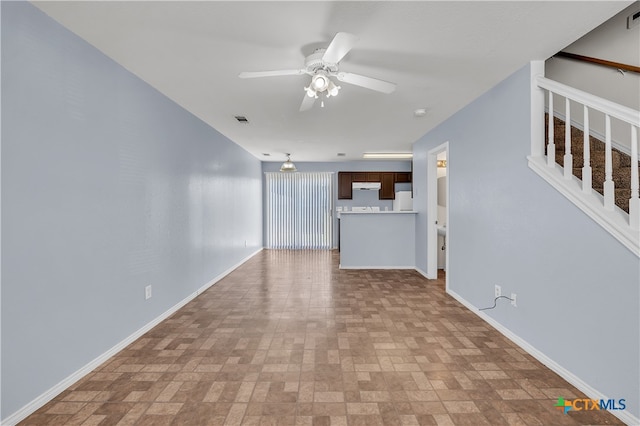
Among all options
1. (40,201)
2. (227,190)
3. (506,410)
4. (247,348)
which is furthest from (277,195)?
(506,410)

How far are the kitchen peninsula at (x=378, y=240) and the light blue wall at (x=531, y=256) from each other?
5.48 ft

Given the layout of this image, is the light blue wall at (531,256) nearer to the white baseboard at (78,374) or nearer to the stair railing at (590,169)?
the stair railing at (590,169)

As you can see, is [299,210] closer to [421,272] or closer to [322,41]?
[421,272]

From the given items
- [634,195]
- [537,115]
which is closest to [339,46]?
[537,115]

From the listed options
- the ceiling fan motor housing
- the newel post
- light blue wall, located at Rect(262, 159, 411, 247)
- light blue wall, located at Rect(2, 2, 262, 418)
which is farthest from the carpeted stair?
light blue wall, located at Rect(262, 159, 411, 247)

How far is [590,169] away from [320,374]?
7.71 feet

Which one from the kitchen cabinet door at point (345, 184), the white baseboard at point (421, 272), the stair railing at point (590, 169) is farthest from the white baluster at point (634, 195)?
the kitchen cabinet door at point (345, 184)

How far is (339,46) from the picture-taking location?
6.25 feet

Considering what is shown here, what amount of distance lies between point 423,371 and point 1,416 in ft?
8.38

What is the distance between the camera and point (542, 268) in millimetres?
2398

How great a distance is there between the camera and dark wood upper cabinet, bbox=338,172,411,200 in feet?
27.3

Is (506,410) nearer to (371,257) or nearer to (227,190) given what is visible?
(371,257)

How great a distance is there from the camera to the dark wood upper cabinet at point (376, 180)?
8328 millimetres

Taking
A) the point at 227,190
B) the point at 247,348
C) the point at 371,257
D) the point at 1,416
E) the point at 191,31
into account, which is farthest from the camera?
the point at 371,257
